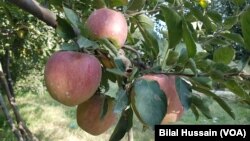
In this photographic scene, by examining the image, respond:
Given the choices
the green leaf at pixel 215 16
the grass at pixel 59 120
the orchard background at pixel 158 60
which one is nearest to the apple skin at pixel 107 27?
the orchard background at pixel 158 60

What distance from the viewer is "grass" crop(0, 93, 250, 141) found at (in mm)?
4176

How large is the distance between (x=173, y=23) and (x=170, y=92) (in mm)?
123

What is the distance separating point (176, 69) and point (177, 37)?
2.9 inches

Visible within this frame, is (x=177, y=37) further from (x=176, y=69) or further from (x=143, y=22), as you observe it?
(x=143, y=22)

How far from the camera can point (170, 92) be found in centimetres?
68

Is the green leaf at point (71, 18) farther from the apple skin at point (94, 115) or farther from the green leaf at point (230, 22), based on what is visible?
the green leaf at point (230, 22)

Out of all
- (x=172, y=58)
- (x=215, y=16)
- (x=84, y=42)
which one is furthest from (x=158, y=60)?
(x=215, y=16)

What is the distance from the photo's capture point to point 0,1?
1177 millimetres

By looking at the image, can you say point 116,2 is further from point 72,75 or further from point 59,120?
point 59,120

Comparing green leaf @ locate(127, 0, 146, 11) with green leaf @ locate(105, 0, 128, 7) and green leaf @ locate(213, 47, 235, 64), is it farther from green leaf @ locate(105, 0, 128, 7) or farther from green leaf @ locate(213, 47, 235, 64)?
green leaf @ locate(213, 47, 235, 64)

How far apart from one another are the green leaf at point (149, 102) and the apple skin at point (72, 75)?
0.31 feet

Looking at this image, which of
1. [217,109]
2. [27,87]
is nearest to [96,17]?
[27,87]

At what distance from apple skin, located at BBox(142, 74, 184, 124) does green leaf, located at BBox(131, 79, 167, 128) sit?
0.09 ft

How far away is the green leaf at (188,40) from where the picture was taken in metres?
0.60
